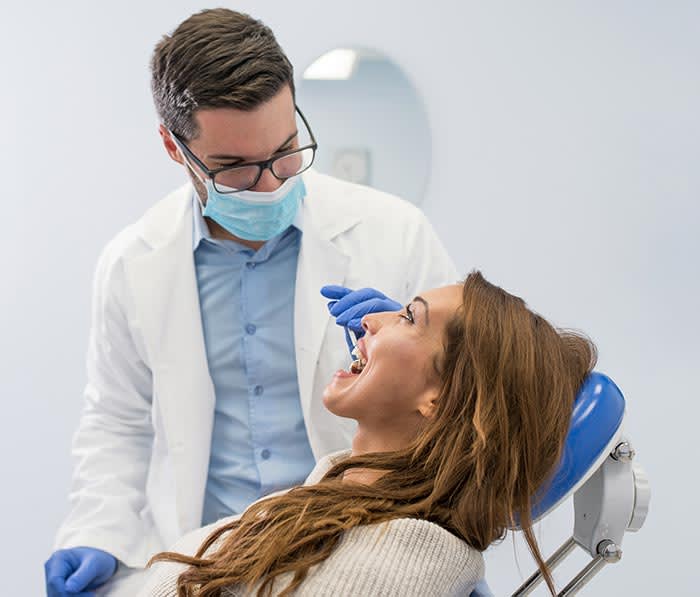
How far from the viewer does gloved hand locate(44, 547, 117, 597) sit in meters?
1.61

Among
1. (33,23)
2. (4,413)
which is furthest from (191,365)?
(33,23)

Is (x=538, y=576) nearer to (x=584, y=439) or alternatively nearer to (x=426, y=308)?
(x=584, y=439)

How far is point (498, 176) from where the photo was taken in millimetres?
2727

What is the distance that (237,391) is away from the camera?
183 centimetres

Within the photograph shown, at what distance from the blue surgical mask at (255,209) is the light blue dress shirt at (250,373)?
101 mm

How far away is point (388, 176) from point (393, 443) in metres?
1.43

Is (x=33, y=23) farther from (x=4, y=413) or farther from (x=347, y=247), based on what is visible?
(x=347, y=247)

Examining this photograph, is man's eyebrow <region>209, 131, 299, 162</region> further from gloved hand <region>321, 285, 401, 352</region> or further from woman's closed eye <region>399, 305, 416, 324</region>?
woman's closed eye <region>399, 305, 416, 324</region>

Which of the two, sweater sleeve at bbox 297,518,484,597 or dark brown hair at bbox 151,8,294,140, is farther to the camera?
dark brown hair at bbox 151,8,294,140

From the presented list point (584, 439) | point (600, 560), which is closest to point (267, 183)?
point (584, 439)

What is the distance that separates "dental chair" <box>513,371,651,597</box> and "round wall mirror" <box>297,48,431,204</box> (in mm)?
1458

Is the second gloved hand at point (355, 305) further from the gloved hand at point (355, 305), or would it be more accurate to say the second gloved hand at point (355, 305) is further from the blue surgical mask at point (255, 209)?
the blue surgical mask at point (255, 209)

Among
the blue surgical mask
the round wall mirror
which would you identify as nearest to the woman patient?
the blue surgical mask

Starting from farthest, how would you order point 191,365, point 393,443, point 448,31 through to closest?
1. point 448,31
2. point 191,365
3. point 393,443
